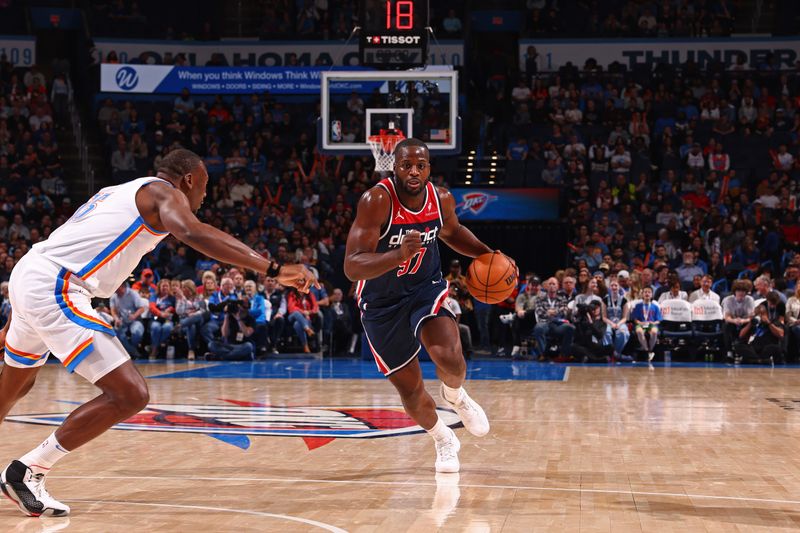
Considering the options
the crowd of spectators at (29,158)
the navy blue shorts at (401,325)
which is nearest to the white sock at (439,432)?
the navy blue shorts at (401,325)

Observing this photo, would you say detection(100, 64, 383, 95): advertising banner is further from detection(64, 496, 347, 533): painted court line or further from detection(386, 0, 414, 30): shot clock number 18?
detection(64, 496, 347, 533): painted court line

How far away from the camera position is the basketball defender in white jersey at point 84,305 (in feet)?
16.1

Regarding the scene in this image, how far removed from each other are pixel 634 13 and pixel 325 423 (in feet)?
62.8

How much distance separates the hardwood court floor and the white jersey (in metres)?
1.20

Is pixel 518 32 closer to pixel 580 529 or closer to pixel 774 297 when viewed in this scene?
pixel 774 297

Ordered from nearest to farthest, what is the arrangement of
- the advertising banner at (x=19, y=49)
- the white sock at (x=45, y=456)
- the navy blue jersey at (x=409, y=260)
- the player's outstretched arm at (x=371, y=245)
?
the white sock at (x=45, y=456) < the player's outstretched arm at (x=371, y=245) < the navy blue jersey at (x=409, y=260) < the advertising banner at (x=19, y=49)

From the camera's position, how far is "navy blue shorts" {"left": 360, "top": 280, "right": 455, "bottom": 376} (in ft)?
20.9

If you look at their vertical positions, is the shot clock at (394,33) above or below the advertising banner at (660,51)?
below

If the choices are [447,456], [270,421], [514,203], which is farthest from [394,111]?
[447,456]

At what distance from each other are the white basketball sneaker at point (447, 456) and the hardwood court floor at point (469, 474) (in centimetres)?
9

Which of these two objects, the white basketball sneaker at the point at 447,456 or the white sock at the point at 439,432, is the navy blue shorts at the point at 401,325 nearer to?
the white sock at the point at 439,432

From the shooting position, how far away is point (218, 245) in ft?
15.6

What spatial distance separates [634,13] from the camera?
978 inches

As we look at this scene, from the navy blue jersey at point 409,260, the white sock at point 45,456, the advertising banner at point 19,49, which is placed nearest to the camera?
the white sock at point 45,456
